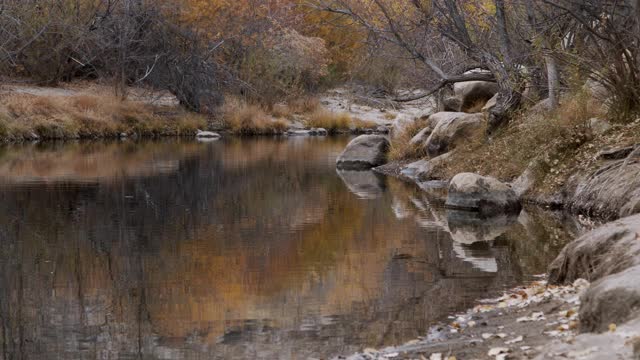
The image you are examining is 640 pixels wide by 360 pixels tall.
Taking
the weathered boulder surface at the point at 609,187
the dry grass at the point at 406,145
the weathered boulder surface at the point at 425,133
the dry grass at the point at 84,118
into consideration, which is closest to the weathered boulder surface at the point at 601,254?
the weathered boulder surface at the point at 609,187

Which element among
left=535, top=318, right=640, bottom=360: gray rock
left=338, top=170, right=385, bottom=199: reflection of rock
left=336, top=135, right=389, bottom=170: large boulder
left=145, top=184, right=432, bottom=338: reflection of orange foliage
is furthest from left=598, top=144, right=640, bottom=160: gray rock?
left=336, top=135, right=389, bottom=170: large boulder

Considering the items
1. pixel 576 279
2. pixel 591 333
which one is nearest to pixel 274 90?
pixel 576 279

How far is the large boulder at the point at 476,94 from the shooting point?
25.8m

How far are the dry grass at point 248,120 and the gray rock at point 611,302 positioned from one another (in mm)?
34694

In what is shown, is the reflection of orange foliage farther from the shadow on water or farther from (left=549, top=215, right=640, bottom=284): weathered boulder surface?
(left=549, top=215, right=640, bottom=284): weathered boulder surface

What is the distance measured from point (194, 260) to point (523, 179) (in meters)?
7.81

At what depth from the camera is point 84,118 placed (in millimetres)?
36656

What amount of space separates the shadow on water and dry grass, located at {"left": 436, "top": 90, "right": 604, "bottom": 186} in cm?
130

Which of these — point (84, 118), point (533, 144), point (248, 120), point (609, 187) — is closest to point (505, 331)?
point (609, 187)

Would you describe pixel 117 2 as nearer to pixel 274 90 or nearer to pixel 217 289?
pixel 274 90

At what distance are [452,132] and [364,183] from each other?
2.30 m

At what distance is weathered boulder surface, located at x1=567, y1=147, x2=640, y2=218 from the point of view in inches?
557

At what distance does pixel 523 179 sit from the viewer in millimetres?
18406

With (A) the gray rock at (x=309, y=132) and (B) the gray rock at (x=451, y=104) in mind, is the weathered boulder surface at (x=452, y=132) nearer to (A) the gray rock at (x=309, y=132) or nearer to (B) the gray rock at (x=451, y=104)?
(B) the gray rock at (x=451, y=104)
